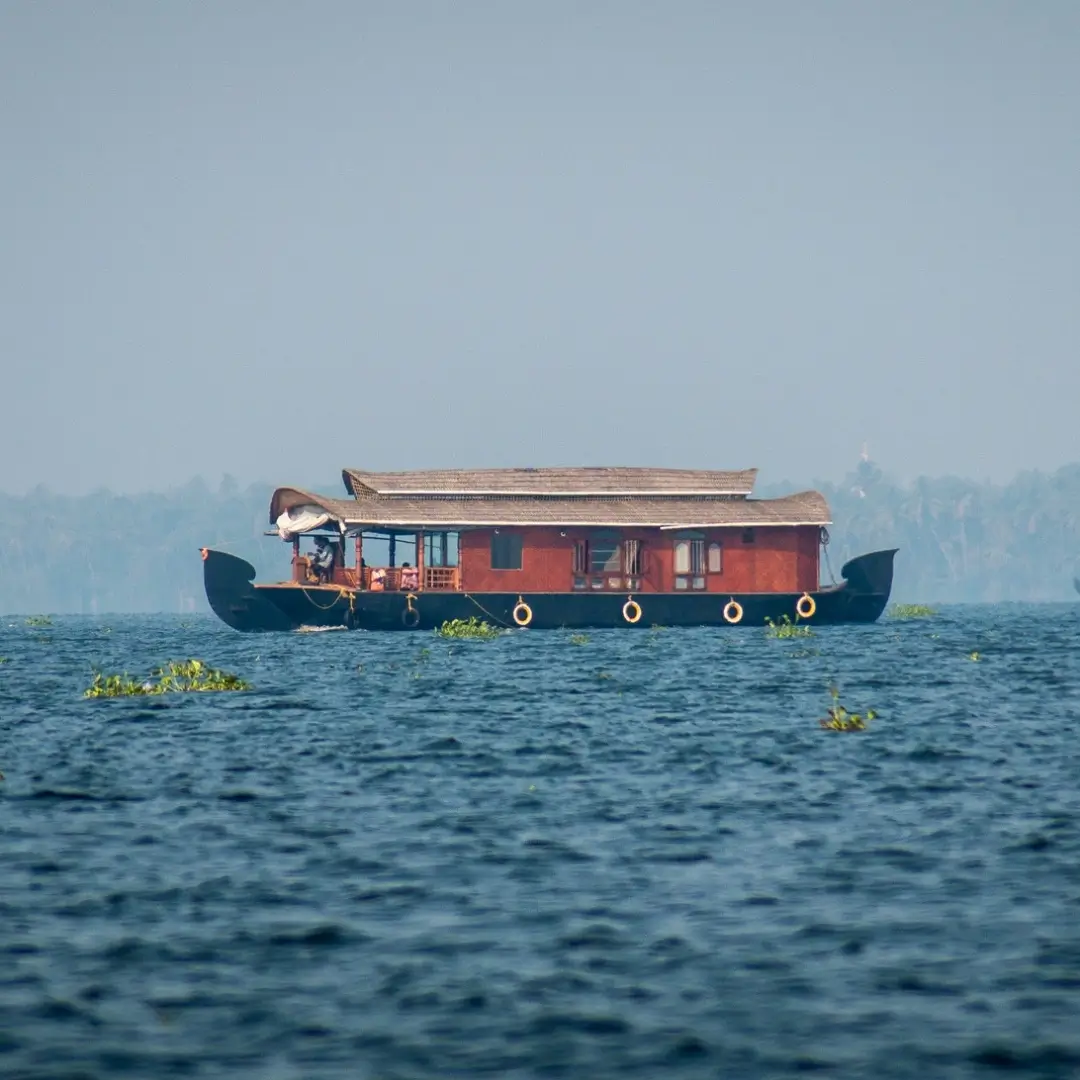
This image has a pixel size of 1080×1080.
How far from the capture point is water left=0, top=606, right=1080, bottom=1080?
10273 mm

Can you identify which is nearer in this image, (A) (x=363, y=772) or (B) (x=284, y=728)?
(A) (x=363, y=772)

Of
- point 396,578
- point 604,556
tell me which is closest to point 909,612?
point 604,556

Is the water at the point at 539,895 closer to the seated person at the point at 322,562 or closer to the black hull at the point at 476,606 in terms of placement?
the black hull at the point at 476,606

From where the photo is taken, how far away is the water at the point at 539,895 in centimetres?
1027

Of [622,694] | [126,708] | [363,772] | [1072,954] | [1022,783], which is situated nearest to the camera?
[1072,954]

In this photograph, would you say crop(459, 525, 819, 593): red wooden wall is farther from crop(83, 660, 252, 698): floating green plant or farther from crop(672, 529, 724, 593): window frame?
crop(83, 660, 252, 698): floating green plant

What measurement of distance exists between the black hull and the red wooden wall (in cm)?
99

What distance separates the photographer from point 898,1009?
10.8 m

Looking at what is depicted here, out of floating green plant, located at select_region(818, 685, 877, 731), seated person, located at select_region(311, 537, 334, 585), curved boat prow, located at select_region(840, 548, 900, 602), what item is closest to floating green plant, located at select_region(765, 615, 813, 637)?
curved boat prow, located at select_region(840, 548, 900, 602)

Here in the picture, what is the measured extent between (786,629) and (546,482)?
34.5 ft

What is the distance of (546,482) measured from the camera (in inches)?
2362

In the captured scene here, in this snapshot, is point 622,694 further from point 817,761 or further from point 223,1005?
point 223,1005

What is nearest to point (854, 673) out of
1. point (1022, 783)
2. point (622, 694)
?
point (622, 694)

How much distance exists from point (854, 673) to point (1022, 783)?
709 inches
